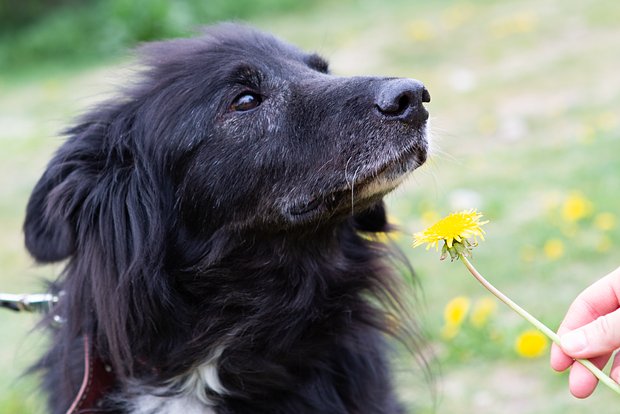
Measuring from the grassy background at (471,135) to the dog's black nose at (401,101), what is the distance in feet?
0.64

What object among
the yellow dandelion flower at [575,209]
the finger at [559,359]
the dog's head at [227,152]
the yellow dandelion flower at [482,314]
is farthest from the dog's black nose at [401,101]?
the yellow dandelion flower at [575,209]

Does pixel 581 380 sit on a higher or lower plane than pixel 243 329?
higher

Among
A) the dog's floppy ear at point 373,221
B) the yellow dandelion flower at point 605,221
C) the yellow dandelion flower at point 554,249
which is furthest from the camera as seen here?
the yellow dandelion flower at point 605,221

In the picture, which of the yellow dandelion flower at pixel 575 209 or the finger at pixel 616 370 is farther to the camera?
the yellow dandelion flower at pixel 575 209

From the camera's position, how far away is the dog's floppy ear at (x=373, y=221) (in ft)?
9.46

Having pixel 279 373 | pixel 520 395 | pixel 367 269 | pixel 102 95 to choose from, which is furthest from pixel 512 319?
pixel 102 95

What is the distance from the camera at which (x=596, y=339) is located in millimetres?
1619

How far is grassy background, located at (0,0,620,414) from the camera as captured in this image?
385 cm

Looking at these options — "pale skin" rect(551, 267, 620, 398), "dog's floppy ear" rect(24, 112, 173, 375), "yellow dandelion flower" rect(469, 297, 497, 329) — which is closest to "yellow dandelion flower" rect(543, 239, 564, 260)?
"yellow dandelion flower" rect(469, 297, 497, 329)

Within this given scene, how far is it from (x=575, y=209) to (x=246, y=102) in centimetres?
290

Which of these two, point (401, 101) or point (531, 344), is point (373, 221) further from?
point (531, 344)

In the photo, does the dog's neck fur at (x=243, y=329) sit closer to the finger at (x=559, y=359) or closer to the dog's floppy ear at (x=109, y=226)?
the dog's floppy ear at (x=109, y=226)

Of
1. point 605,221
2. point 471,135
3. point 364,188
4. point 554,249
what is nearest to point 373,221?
point 364,188

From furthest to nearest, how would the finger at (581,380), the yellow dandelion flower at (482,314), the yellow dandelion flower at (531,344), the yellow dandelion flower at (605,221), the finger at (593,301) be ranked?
the yellow dandelion flower at (605,221)
the yellow dandelion flower at (482,314)
the yellow dandelion flower at (531,344)
the finger at (593,301)
the finger at (581,380)
